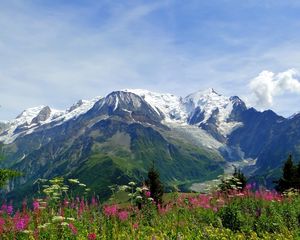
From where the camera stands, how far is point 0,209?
49.5 ft

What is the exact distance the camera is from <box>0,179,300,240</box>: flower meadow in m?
13.8

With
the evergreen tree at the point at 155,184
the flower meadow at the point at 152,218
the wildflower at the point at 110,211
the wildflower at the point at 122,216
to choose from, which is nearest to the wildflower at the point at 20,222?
the flower meadow at the point at 152,218

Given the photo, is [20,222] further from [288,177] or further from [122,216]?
[288,177]

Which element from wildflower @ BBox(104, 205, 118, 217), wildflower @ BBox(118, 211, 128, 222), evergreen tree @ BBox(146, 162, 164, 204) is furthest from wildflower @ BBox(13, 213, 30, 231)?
evergreen tree @ BBox(146, 162, 164, 204)

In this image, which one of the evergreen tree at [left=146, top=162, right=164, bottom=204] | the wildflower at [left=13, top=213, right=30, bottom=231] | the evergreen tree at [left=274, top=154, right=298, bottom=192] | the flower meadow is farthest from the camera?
the evergreen tree at [left=274, top=154, right=298, bottom=192]

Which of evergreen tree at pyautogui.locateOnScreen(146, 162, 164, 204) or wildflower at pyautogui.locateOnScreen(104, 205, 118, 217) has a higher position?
evergreen tree at pyautogui.locateOnScreen(146, 162, 164, 204)

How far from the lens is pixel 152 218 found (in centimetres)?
1848

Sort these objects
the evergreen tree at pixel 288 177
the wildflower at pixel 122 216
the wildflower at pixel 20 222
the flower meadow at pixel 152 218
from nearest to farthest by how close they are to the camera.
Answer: the wildflower at pixel 20 222, the flower meadow at pixel 152 218, the wildflower at pixel 122 216, the evergreen tree at pixel 288 177

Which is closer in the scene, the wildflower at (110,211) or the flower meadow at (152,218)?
the flower meadow at (152,218)

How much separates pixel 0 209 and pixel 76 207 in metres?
2.89

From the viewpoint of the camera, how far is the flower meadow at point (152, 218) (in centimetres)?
1377

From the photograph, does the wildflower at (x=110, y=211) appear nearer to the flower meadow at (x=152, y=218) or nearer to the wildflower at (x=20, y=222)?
the flower meadow at (x=152, y=218)

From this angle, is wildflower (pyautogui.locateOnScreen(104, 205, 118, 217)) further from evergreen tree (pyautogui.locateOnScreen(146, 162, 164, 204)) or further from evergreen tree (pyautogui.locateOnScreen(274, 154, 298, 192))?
evergreen tree (pyautogui.locateOnScreen(274, 154, 298, 192))

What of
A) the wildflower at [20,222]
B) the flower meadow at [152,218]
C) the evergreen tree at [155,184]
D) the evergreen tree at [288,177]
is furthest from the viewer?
the evergreen tree at [288,177]
